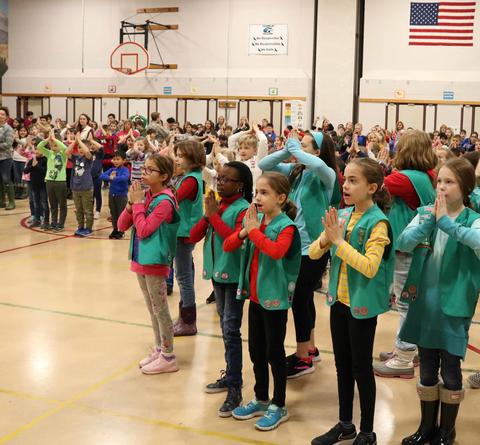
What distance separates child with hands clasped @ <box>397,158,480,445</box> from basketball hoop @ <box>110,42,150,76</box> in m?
20.6

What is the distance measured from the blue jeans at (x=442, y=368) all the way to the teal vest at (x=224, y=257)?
1.17m

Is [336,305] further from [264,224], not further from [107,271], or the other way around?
[107,271]

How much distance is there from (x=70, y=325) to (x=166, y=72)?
1949 cm

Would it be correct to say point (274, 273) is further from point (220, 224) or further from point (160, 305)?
point (160, 305)

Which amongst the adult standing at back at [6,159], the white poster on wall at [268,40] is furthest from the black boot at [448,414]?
the white poster on wall at [268,40]

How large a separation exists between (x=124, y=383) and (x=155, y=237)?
0.99 m

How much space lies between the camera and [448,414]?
3.49m

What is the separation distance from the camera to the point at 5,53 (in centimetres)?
2583

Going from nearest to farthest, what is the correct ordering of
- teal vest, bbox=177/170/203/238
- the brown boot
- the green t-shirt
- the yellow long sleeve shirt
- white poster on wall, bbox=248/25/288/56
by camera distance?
the yellow long sleeve shirt
teal vest, bbox=177/170/203/238
the brown boot
the green t-shirt
white poster on wall, bbox=248/25/288/56

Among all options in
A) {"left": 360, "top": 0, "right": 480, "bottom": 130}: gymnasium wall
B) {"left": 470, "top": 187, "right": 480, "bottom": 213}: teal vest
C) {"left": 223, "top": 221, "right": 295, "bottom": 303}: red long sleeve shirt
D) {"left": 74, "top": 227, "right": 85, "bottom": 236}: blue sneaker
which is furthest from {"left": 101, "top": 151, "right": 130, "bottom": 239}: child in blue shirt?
{"left": 360, "top": 0, "right": 480, "bottom": 130}: gymnasium wall

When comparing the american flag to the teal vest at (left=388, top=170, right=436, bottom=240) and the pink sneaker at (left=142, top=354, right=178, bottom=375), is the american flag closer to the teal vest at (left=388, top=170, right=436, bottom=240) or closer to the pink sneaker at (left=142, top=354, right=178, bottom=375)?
the teal vest at (left=388, top=170, right=436, bottom=240)

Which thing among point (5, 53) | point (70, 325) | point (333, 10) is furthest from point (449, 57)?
point (70, 325)

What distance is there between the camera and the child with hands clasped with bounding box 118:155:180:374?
4418mm

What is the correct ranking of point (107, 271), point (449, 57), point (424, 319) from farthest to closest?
point (449, 57) < point (107, 271) < point (424, 319)
